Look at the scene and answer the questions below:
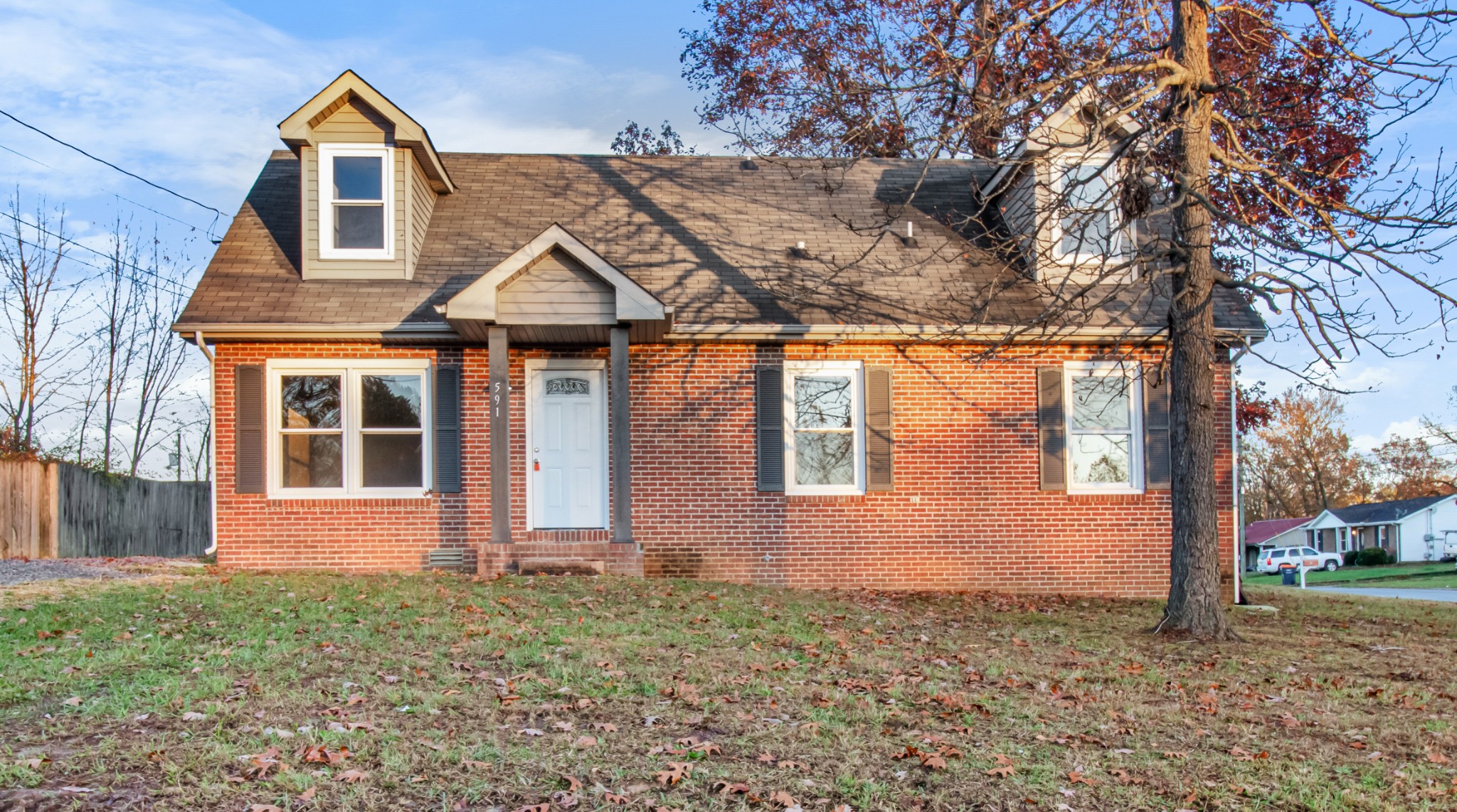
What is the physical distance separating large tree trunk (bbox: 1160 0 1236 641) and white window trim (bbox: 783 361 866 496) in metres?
4.10

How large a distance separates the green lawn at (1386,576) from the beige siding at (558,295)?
26.3 metres

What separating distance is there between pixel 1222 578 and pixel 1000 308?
433 centimetres

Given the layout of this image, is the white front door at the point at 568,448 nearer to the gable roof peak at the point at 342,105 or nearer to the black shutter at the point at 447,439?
the black shutter at the point at 447,439

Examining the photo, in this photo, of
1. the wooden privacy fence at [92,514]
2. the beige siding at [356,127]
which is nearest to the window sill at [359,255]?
the beige siding at [356,127]

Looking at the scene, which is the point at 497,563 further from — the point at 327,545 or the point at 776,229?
the point at 776,229

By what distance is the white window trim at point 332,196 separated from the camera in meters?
13.4

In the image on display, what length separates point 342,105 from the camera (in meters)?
13.4

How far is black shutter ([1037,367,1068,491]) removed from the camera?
1342 cm

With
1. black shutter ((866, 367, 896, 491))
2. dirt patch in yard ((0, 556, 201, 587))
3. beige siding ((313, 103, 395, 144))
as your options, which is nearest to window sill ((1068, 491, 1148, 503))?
black shutter ((866, 367, 896, 491))

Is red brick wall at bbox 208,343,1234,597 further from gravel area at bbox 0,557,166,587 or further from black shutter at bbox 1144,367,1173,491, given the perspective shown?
gravel area at bbox 0,557,166,587

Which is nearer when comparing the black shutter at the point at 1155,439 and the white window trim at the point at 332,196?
the white window trim at the point at 332,196

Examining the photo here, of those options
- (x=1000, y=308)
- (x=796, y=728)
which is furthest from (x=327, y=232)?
(x=796, y=728)

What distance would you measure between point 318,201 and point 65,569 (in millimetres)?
5297

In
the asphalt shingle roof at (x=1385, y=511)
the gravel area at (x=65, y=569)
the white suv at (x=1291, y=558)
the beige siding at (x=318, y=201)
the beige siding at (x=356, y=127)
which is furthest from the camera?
the asphalt shingle roof at (x=1385, y=511)
